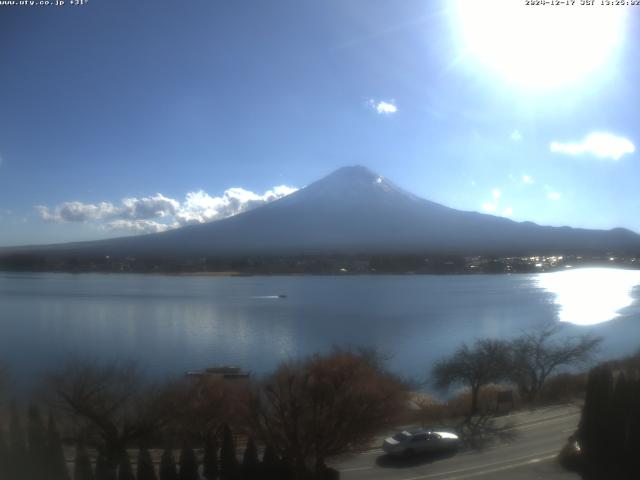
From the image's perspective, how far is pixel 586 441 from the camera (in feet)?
9.54

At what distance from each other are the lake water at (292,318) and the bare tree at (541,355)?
300mm

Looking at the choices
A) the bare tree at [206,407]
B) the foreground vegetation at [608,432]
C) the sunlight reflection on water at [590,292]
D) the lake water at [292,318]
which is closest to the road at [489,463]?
the foreground vegetation at [608,432]

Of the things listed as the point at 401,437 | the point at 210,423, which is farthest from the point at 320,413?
the point at 210,423

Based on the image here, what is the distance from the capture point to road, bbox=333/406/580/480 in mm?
2781

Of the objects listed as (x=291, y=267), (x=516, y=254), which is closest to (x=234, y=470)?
(x=291, y=267)

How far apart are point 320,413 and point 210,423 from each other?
647 mm

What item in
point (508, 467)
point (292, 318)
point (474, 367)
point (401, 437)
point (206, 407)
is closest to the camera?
point (508, 467)

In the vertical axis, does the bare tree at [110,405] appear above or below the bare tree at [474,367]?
above

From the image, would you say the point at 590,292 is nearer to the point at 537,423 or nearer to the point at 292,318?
the point at 292,318

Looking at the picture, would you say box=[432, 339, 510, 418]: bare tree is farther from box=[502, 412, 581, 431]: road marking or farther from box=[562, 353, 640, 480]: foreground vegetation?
box=[562, 353, 640, 480]: foreground vegetation

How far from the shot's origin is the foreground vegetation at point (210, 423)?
8.80 ft

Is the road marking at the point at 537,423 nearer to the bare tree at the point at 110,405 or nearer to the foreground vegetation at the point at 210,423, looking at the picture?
the foreground vegetation at the point at 210,423

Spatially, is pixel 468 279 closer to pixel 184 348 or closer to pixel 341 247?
pixel 341 247

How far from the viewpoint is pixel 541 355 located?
5.57 meters
